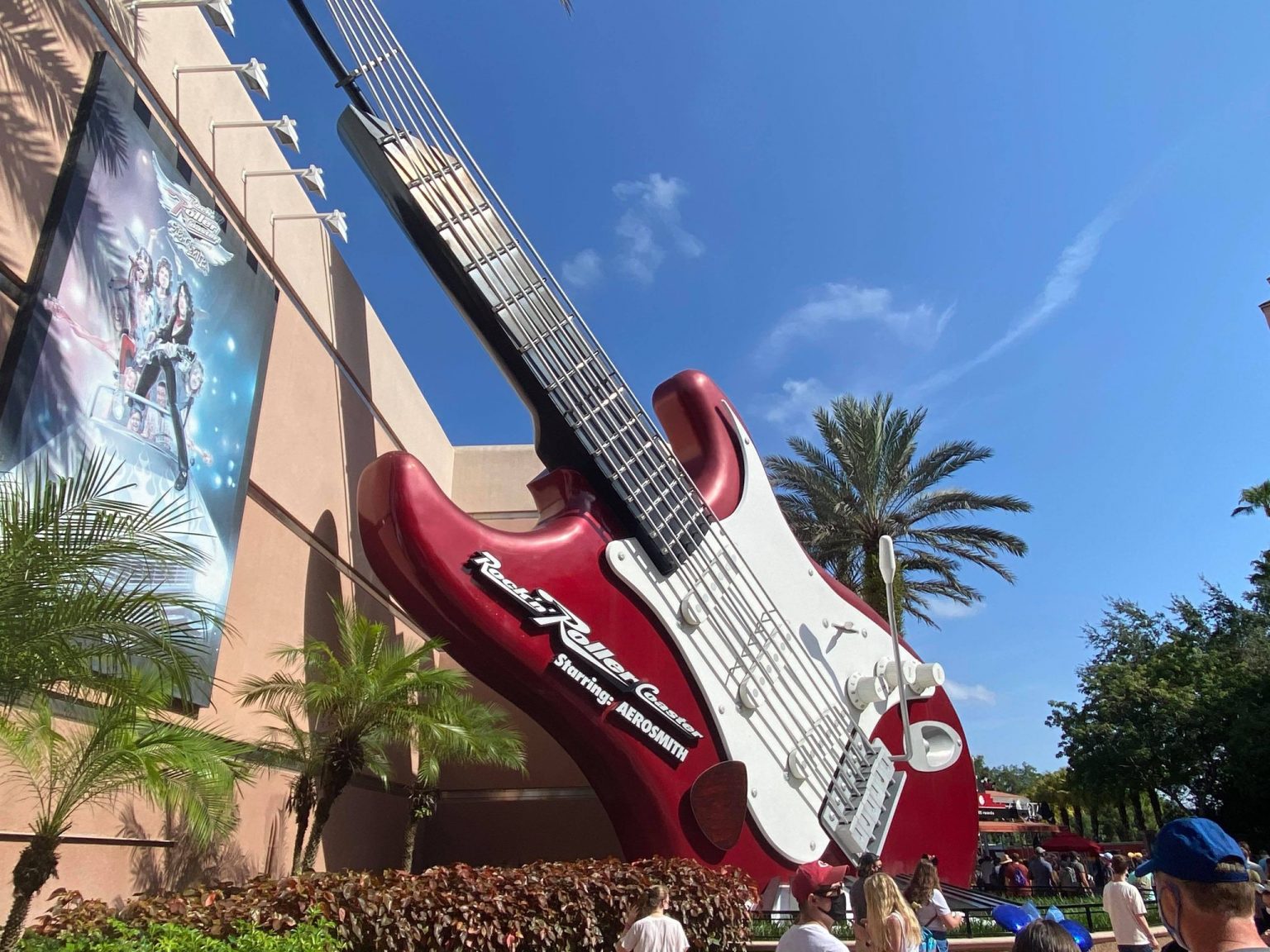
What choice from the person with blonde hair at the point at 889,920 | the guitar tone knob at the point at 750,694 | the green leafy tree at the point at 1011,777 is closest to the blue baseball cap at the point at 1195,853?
the person with blonde hair at the point at 889,920

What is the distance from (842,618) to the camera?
14398mm

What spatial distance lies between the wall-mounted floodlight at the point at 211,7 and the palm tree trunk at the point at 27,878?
786 centimetres

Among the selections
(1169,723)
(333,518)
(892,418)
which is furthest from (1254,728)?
(333,518)

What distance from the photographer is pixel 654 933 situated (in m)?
5.49

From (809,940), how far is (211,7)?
10278 mm

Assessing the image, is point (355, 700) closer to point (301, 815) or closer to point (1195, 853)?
point (301, 815)

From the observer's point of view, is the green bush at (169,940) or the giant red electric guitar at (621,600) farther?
the giant red electric guitar at (621,600)

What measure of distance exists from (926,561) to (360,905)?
16323 mm

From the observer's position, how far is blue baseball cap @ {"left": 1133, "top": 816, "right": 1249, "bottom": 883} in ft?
6.27

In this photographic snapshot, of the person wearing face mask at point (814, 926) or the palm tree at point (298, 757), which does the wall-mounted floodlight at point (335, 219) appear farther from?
the person wearing face mask at point (814, 926)

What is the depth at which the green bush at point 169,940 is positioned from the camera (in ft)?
16.1

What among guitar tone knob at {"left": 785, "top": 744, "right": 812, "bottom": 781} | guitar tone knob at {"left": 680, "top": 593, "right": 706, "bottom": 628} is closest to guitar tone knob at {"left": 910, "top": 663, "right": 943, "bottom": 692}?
guitar tone knob at {"left": 785, "top": 744, "right": 812, "bottom": 781}

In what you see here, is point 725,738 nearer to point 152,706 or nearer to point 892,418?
point 152,706

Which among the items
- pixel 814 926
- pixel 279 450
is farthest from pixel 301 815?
pixel 814 926
